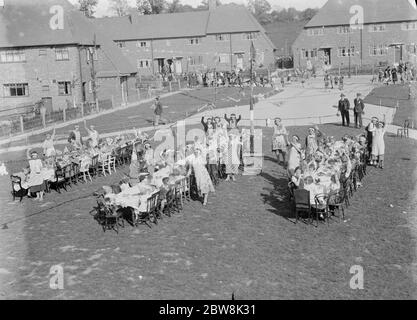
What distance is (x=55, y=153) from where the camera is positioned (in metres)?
18.8

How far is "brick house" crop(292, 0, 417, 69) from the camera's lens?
220 feet

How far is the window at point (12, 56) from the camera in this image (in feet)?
146

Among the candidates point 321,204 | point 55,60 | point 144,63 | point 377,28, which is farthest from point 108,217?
point 144,63

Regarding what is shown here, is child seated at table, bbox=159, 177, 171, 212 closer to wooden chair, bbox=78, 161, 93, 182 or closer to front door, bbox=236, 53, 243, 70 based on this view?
wooden chair, bbox=78, 161, 93, 182

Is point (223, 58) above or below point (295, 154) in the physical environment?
above

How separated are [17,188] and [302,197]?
8.58m

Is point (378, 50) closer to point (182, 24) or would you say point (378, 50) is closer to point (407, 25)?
point (407, 25)

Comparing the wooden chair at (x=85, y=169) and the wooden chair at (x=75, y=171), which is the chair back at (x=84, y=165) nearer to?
the wooden chair at (x=85, y=169)

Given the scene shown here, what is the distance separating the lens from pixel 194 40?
7194 centimetres

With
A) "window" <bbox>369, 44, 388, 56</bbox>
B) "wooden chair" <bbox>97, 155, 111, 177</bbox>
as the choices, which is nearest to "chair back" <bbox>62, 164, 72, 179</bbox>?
"wooden chair" <bbox>97, 155, 111, 177</bbox>
